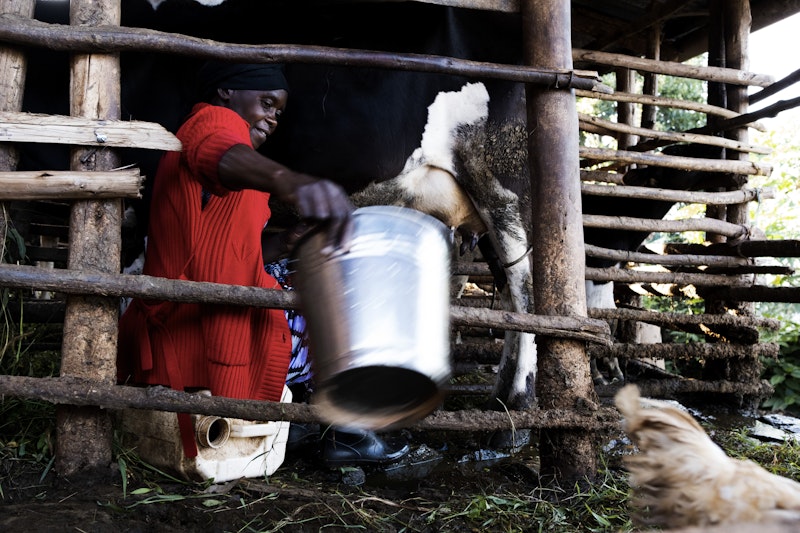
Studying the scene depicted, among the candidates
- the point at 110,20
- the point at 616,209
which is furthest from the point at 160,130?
the point at 616,209

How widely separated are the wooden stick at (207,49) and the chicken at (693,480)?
172cm

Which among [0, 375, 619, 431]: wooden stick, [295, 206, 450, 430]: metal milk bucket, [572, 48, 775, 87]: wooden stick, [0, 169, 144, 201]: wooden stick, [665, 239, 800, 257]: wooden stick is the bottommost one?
[0, 375, 619, 431]: wooden stick

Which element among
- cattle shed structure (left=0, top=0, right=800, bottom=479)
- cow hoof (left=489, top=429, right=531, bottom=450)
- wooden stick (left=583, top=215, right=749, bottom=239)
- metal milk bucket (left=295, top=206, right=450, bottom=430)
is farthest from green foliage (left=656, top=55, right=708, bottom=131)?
metal milk bucket (left=295, top=206, right=450, bottom=430)

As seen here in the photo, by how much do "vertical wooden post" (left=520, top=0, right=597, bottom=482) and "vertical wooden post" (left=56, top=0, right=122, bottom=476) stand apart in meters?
1.56

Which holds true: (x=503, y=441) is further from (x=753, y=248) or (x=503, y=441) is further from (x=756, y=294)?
(x=753, y=248)

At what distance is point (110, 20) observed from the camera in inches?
90.4

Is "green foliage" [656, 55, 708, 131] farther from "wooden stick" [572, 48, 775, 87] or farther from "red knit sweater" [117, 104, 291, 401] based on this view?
"red knit sweater" [117, 104, 291, 401]

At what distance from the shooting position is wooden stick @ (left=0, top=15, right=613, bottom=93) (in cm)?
218

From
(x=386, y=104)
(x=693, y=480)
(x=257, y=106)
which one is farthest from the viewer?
(x=386, y=104)

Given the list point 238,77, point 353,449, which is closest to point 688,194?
point 353,449

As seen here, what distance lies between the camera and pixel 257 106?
8.94ft

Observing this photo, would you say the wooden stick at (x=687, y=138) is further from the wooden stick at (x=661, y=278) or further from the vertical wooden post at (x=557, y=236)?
the vertical wooden post at (x=557, y=236)

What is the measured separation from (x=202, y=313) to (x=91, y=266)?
1.27 feet

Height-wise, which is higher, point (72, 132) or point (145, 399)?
point (72, 132)
